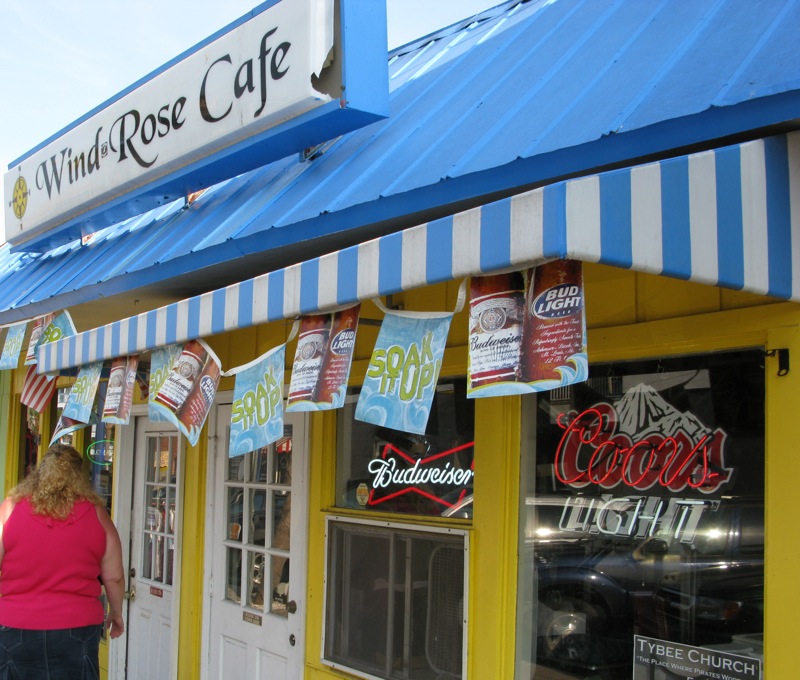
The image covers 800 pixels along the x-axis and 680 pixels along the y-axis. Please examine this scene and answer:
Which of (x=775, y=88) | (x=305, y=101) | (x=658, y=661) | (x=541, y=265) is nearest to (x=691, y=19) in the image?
(x=775, y=88)

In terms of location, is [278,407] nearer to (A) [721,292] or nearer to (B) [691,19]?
(A) [721,292]

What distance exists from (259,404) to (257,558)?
2238 millimetres

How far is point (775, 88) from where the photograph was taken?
2.77 metres

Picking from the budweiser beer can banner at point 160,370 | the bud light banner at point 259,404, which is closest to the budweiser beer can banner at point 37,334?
the budweiser beer can banner at point 160,370

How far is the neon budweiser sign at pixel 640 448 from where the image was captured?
336 centimetres

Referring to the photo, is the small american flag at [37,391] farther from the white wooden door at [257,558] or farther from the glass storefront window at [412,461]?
the glass storefront window at [412,461]

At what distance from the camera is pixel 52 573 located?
14.6 feet

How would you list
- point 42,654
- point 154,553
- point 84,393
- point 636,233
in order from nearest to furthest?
1. point 636,233
2. point 42,654
3. point 84,393
4. point 154,553

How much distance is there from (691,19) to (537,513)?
2.25 meters

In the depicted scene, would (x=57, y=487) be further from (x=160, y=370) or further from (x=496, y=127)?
(x=496, y=127)

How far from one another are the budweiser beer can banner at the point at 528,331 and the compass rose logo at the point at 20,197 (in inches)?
242

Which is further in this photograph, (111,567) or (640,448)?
(111,567)

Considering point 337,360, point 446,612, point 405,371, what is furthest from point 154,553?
point 405,371

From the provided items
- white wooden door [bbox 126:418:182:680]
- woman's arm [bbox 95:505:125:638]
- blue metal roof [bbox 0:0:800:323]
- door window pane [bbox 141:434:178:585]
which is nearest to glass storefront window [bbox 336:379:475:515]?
blue metal roof [bbox 0:0:800:323]
